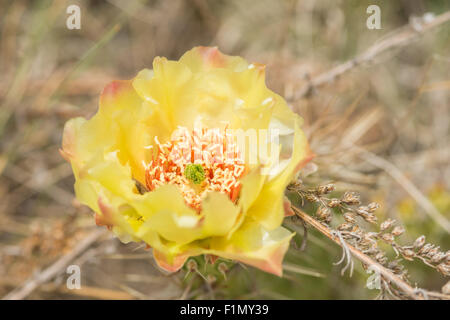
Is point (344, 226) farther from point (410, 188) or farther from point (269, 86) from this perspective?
point (269, 86)

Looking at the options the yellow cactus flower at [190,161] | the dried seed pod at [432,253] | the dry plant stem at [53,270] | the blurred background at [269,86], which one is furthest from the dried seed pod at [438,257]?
the dry plant stem at [53,270]

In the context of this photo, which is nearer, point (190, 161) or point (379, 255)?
point (379, 255)

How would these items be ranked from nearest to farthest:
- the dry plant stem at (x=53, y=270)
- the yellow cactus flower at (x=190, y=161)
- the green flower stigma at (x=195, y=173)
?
the yellow cactus flower at (x=190, y=161)
the green flower stigma at (x=195, y=173)
the dry plant stem at (x=53, y=270)

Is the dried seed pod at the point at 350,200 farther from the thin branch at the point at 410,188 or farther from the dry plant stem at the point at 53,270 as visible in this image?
the dry plant stem at the point at 53,270

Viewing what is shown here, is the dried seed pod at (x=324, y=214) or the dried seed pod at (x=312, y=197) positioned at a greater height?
the dried seed pod at (x=312, y=197)

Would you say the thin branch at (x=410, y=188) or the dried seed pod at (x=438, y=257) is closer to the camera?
the dried seed pod at (x=438, y=257)

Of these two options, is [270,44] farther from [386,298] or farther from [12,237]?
[386,298]

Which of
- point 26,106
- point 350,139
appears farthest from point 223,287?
point 26,106

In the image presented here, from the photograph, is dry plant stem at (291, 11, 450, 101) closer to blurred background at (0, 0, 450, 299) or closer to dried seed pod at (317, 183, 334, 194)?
blurred background at (0, 0, 450, 299)

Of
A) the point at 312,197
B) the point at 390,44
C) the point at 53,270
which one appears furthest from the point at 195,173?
the point at 390,44
